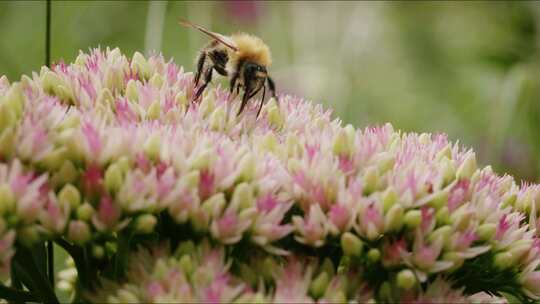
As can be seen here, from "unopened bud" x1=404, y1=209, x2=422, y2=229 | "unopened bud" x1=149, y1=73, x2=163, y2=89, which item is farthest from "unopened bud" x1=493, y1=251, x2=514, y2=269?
"unopened bud" x1=149, y1=73, x2=163, y2=89

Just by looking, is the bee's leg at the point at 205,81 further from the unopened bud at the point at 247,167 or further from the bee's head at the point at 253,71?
the unopened bud at the point at 247,167

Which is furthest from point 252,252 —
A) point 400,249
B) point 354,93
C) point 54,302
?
point 354,93

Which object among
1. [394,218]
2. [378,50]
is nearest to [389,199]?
[394,218]

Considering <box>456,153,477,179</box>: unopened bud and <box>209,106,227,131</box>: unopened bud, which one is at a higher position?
<box>209,106,227,131</box>: unopened bud

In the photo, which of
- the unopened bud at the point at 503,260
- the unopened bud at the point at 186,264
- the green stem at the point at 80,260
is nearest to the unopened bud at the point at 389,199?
the unopened bud at the point at 503,260

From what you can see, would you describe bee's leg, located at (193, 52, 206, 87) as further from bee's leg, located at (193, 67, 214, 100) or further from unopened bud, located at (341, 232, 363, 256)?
unopened bud, located at (341, 232, 363, 256)

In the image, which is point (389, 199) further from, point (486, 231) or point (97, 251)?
→ point (97, 251)

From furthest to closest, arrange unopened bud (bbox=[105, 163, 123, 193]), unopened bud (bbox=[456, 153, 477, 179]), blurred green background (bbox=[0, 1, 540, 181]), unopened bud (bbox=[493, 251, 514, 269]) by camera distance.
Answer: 1. blurred green background (bbox=[0, 1, 540, 181])
2. unopened bud (bbox=[456, 153, 477, 179])
3. unopened bud (bbox=[493, 251, 514, 269])
4. unopened bud (bbox=[105, 163, 123, 193])

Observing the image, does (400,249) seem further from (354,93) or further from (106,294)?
(354,93)
